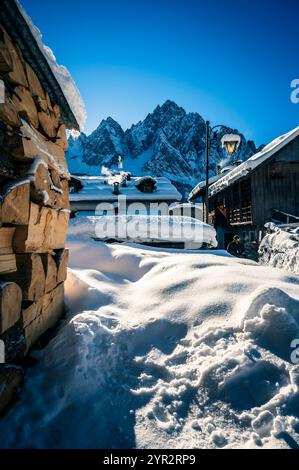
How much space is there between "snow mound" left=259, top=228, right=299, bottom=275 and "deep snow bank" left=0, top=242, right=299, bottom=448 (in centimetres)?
388

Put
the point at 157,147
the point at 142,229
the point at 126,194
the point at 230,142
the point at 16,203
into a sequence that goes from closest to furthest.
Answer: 1. the point at 16,203
2. the point at 142,229
3. the point at 230,142
4. the point at 126,194
5. the point at 157,147

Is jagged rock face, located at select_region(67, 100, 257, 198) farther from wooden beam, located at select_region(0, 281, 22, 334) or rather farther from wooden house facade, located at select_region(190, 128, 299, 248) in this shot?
wooden beam, located at select_region(0, 281, 22, 334)

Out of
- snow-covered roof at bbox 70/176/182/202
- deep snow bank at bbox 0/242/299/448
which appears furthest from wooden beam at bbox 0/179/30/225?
snow-covered roof at bbox 70/176/182/202

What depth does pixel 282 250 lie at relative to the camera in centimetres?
664

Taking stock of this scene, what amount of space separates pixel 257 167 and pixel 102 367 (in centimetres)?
1291

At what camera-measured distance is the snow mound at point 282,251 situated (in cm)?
599

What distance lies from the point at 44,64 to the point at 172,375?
2.62m

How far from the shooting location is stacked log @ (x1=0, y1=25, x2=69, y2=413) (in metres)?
1.56

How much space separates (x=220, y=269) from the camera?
9.88ft

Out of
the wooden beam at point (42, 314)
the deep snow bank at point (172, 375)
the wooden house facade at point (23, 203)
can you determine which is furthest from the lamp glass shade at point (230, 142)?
the wooden beam at point (42, 314)

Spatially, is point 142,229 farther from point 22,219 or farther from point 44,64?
point 22,219

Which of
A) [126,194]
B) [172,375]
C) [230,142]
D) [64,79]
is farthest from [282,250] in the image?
[126,194]
